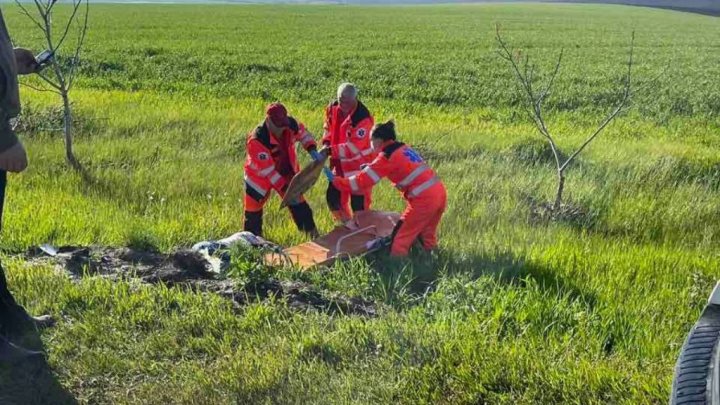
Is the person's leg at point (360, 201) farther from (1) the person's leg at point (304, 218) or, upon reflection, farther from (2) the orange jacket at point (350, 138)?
(1) the person's leg at point (304, 218)

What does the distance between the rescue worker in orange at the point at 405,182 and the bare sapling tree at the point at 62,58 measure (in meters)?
2.44

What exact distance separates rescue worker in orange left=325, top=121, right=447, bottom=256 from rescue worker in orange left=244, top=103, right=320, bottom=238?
2.33 feet

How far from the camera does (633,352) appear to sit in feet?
12.5

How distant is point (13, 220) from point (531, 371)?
4614 millimetres

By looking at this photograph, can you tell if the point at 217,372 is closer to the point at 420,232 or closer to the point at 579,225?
the point at 420,232

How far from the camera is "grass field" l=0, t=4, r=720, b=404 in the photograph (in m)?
3.47

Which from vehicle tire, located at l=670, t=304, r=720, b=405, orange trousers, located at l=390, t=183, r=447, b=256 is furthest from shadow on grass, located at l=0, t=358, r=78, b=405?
orange trousers, located at l=390, t=183, r=447, b=256

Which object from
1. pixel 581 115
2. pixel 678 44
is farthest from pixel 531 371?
pixel 678 44

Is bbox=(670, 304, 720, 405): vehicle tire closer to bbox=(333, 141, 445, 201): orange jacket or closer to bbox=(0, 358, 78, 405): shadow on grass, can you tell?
bbox=(0, 358, 78, 405): shadow on grass

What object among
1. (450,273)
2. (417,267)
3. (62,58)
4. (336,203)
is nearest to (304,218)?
(336,203)

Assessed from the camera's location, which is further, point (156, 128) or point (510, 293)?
point (156, 128)

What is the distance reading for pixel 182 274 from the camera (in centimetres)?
496

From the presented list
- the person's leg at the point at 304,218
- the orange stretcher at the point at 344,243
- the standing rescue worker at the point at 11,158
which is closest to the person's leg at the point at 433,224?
the orange stretcher at the point at 344,243

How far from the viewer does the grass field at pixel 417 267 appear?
347 centimetres
